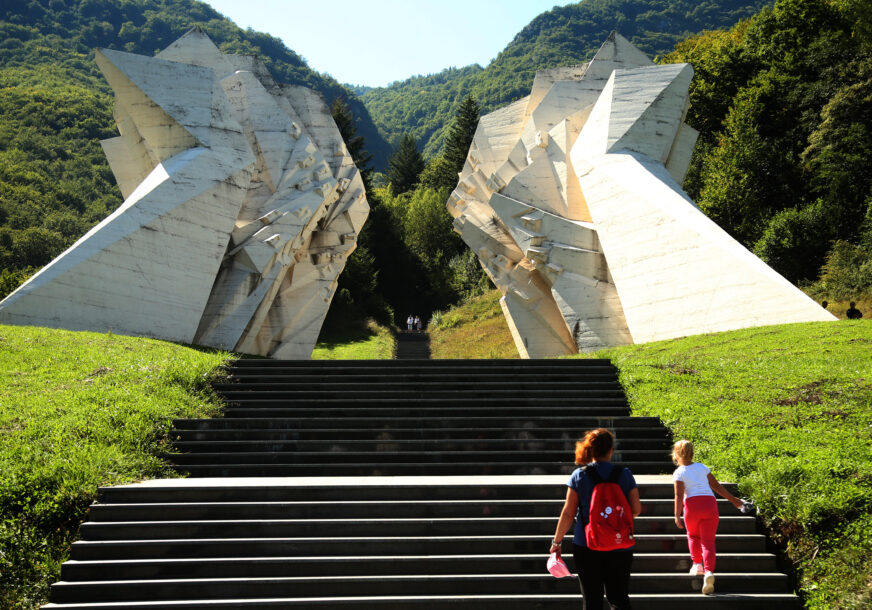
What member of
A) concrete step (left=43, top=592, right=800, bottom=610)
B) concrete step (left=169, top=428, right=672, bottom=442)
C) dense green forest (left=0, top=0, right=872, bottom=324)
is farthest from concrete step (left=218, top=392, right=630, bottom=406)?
dense green forest (left=0, top=0, right=872, bottom=324)

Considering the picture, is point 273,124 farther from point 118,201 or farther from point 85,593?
point 118,201

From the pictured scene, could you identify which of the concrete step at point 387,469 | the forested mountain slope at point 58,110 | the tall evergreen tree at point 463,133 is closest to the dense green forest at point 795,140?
the tall evergreen tree at point 463,133

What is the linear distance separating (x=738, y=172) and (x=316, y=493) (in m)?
26.2

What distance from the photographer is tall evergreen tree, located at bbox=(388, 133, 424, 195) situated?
58.0 metres

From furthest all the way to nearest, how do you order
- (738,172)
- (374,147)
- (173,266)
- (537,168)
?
(374,147)
(738,172)
(537,168)
(173,266)

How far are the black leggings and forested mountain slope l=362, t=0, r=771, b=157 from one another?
67.5 m

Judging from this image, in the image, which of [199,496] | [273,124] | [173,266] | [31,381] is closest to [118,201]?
[273,124]

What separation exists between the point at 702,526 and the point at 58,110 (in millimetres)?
54637

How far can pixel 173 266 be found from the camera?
15484 mm

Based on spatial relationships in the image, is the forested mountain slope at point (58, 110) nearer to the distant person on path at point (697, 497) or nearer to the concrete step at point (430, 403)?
the concrete step at point (430, 403)

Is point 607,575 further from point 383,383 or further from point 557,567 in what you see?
point 383,383

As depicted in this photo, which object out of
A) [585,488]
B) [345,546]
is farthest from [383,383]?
[585,488]

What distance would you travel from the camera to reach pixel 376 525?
650 centimetres

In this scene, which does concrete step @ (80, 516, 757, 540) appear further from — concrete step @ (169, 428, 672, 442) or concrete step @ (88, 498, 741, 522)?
concrete step @ (169, 428, 672, 442)
